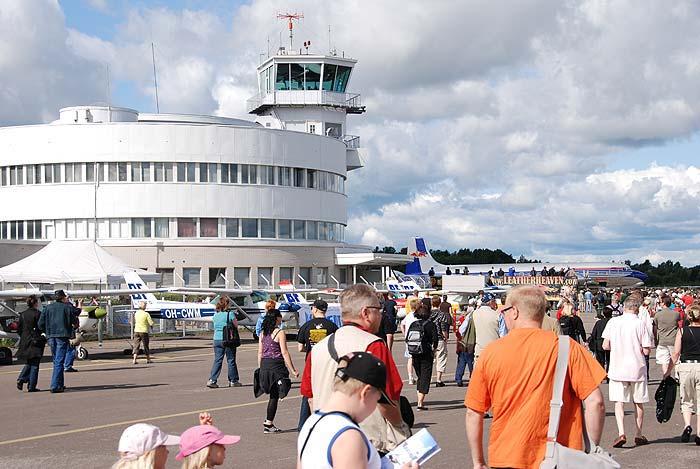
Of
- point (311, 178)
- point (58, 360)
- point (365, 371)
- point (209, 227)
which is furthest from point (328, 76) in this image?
point (365, 371)

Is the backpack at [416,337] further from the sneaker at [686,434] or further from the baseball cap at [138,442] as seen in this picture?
the baseball cap at [138,442]

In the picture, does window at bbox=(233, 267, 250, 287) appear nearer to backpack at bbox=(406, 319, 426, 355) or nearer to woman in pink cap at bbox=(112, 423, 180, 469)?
backpack at bbox=(406, 319, 426, 355)

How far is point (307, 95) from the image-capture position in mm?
70875

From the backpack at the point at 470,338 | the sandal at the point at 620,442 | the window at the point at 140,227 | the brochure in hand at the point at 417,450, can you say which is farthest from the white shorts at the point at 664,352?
the window at the point at 140,227

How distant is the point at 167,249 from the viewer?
5759 centimetres

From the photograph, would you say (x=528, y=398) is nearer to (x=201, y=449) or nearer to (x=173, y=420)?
(x=201, y=449)

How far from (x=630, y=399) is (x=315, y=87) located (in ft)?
206

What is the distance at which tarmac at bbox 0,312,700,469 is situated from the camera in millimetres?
9648

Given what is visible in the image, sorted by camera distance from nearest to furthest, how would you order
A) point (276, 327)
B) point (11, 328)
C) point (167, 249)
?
point (276, 327) < point (11, 328) < point (167, 249)

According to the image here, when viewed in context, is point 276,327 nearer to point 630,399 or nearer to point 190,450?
point 630,399

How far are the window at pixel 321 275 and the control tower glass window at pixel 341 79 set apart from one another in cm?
1618

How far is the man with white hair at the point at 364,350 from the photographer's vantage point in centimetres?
535

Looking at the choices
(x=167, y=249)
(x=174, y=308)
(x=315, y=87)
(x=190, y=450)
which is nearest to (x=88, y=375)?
(x=174, y=308)

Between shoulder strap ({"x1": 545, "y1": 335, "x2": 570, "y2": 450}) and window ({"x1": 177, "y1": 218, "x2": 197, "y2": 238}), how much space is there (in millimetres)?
54905
